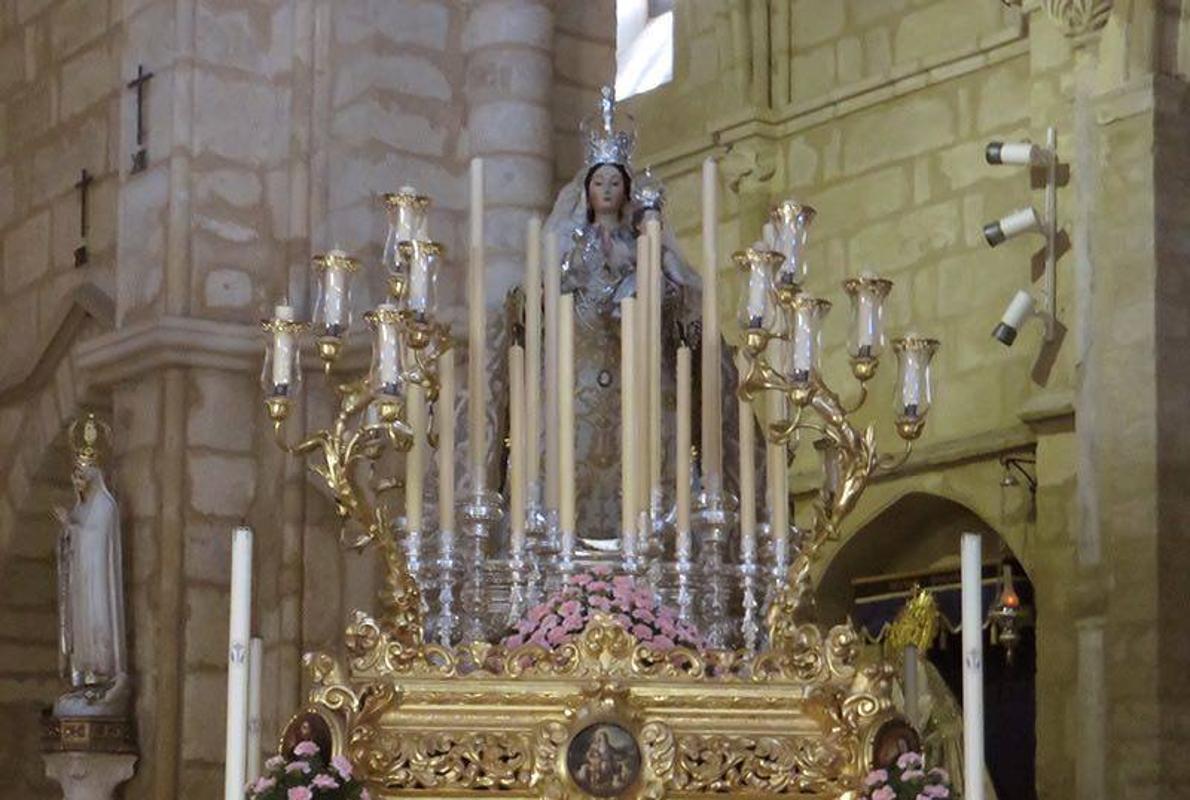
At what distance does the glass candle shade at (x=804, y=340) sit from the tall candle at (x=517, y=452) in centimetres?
60

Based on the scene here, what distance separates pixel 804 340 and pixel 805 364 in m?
0.06

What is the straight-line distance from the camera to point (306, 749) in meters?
5.25

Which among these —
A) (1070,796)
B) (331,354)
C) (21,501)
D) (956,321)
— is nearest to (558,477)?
(331,354)

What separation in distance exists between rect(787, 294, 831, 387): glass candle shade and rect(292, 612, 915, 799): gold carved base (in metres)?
0.58

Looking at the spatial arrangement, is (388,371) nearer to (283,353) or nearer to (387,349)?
(387,349)

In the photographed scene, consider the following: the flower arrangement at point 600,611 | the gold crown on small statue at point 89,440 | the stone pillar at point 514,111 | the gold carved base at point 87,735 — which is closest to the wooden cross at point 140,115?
the gold crown on small statue at point 89,440

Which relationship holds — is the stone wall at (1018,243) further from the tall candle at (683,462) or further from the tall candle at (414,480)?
the tall candle at (414,480)

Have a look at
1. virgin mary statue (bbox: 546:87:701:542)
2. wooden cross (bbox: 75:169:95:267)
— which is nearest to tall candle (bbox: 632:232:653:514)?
virgin mary statue (bbox: 546:87:701:542)

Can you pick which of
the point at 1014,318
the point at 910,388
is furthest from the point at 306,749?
the point at 1014,318

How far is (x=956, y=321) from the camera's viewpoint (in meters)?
13.5

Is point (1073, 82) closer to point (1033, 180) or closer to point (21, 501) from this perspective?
point (1033, 180)

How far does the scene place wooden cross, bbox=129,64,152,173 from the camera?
25.9ft

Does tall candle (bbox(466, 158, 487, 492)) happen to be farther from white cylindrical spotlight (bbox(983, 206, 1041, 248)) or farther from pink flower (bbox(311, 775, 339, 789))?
white cylindrical spotlight (bbox(983, 206, 1041, 248))

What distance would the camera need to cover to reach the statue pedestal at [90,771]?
7.37 meters
